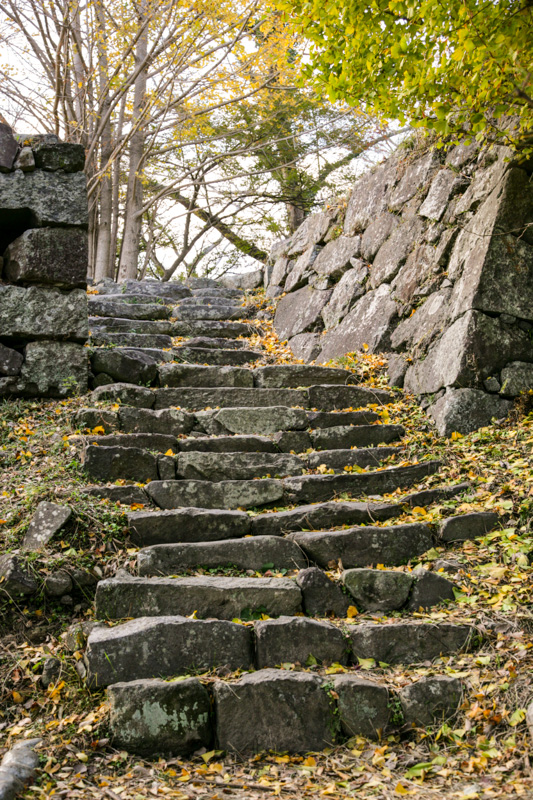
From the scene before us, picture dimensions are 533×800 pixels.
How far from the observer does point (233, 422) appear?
4.88 m

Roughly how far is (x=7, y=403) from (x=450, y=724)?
3864mm

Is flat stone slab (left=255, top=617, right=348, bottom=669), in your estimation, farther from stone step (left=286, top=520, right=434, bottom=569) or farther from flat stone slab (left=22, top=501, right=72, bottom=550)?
flat stone slab (left=22, top=501, right=72, bottom=550)

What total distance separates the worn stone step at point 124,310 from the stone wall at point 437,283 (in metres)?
1.68

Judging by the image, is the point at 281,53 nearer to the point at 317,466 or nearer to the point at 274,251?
the point at 274,251

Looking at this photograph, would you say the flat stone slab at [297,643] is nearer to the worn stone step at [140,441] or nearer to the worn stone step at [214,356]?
the worn stone step at [140,441]

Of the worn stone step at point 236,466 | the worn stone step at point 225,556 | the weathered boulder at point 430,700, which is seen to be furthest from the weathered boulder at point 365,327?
the weathered boulder at point 430,700

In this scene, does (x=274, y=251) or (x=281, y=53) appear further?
(x=274, y=251)

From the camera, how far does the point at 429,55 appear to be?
4070 millimetres

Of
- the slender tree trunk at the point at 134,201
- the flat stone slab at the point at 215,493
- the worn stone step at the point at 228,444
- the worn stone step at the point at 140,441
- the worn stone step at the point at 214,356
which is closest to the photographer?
the flat stone slab at the point at 215,493

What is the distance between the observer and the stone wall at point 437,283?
15.8 ft

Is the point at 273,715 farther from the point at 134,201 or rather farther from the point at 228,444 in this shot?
the point at 134,201

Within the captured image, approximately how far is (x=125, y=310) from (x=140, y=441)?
3727mm

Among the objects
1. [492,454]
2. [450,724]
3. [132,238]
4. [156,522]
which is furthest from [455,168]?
[132,238]

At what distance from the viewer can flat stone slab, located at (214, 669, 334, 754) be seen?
8.08 ft
